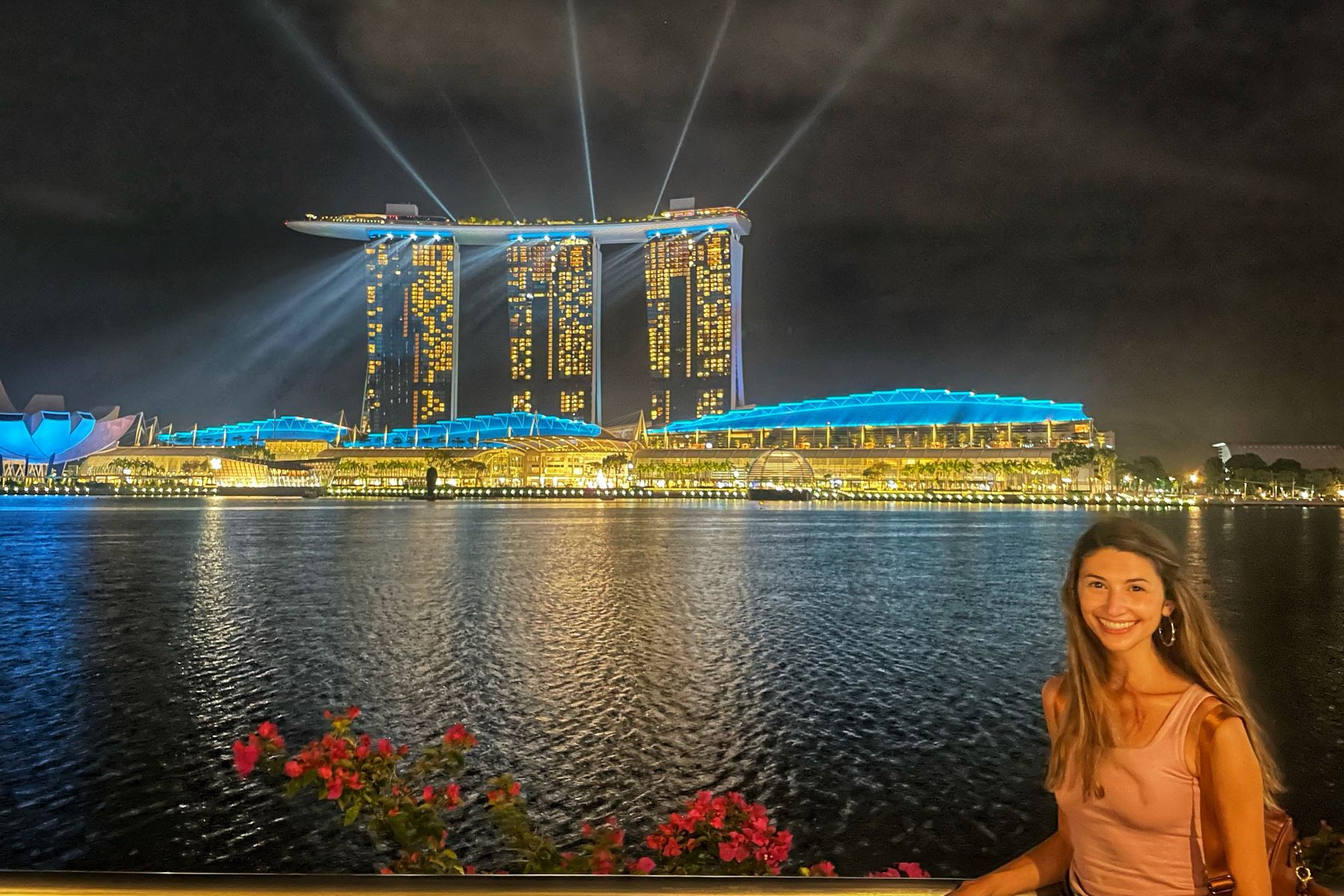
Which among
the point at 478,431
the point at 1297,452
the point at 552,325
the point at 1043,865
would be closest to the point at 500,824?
the point at 1043,865

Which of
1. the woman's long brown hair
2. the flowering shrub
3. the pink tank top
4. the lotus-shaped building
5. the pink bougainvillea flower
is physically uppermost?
the lotus-shaped building

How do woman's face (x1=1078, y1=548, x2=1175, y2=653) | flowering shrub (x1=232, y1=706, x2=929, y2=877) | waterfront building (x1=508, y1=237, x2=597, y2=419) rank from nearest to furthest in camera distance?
woman's face (x1=1078, y1=548, x2=1175, y2=653) < flowering shrub (x1=232, y1=706, x2=929, y2=877) < waterfront building (x1=508, y1=237, x2=597, y2=419)

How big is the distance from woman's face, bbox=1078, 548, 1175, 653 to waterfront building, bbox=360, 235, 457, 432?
5740 inches

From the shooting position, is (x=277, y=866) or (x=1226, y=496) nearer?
(x=277, y=866)

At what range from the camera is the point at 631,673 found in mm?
12109

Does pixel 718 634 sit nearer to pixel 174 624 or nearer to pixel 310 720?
pixel 310 720

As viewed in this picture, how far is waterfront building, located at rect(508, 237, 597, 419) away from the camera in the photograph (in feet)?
467

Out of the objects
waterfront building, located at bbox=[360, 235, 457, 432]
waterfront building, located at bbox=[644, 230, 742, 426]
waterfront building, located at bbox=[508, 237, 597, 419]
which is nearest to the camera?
waterfront building, located at bbox=[644, 230, 742, 426]

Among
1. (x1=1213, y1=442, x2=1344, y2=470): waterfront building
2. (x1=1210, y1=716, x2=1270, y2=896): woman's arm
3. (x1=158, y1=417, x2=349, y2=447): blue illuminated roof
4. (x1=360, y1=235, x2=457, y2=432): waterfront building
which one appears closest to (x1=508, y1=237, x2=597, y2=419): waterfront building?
(x1=360, y1=235, x2=457, y2=432): waterfront building

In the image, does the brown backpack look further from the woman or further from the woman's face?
the woman's face

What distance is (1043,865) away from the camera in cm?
235

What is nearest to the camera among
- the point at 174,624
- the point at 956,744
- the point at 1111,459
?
the point at 956,744

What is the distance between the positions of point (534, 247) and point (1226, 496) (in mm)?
93233

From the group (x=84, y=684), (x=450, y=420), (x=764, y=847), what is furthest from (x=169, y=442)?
(x=764, y=847)
